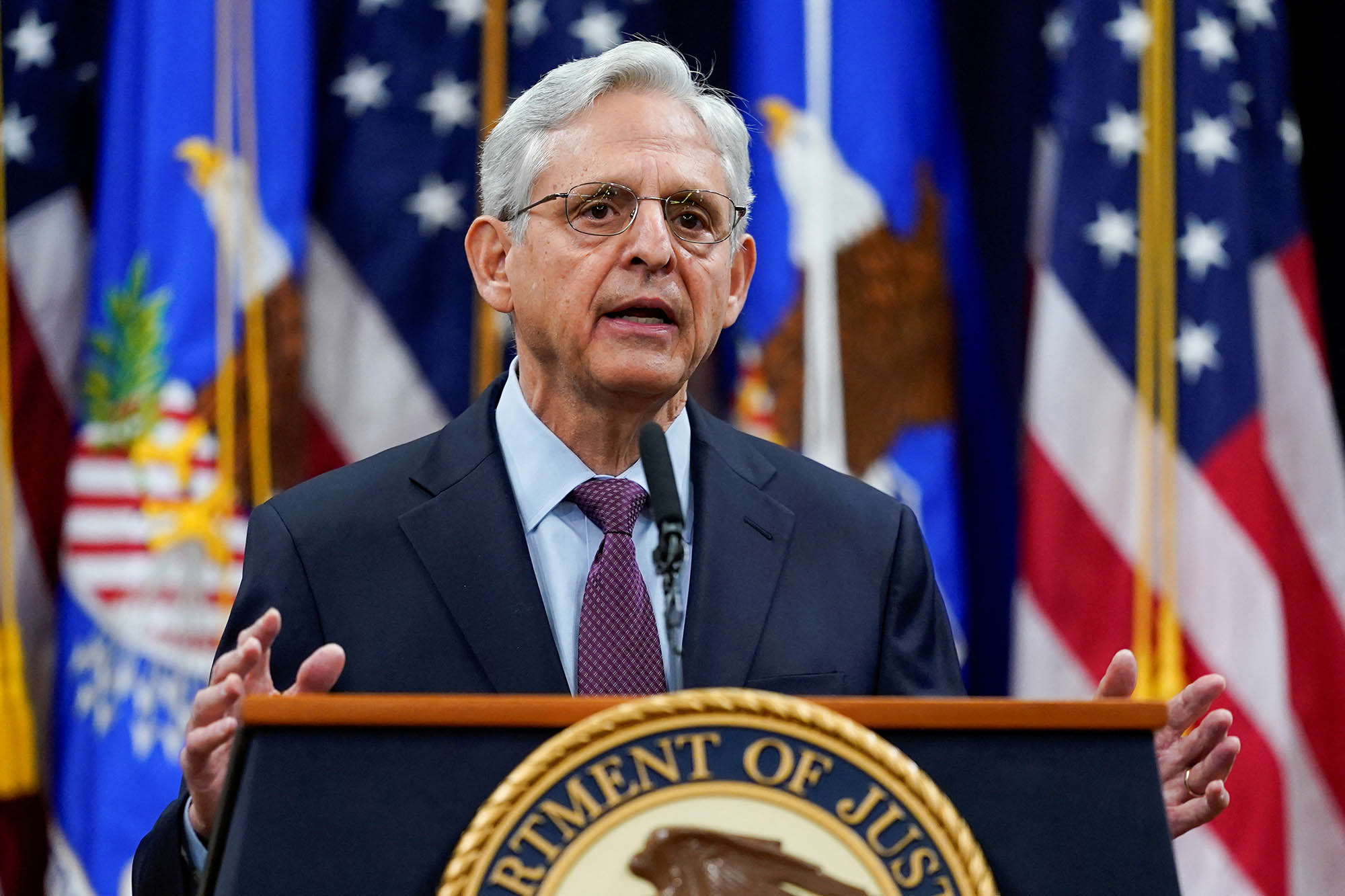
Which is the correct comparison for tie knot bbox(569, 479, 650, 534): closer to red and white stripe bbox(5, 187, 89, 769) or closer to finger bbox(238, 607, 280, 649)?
finger bbox(238, 607, 280, 649)

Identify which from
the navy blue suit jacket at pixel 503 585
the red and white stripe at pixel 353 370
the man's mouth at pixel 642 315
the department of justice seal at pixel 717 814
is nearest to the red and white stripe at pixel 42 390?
the red and white stripe at pixel 353 370

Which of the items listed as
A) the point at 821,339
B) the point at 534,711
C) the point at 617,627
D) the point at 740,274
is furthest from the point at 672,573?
the point at 821,339

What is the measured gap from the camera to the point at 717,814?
1.27 meters

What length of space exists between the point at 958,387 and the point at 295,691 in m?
2.84

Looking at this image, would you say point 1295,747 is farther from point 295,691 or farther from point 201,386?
point 295,691

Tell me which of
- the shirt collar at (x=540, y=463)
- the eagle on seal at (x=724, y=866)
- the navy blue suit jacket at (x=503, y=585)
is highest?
the shirt collar at (x=540, y=463)

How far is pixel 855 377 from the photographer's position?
3.87 m

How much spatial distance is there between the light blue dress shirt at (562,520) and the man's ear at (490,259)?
5.9 inches

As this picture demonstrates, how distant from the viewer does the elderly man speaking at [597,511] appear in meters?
1.90

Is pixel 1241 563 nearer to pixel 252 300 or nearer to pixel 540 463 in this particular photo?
pixel 540 463

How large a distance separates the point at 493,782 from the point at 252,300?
105 inches

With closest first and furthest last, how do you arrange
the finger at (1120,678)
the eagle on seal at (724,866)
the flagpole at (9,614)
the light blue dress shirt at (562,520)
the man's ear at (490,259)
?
the eagle on seal at (724,866), the finger at (1120,678), the light blue dress shirt at (562,520), the man's ear at (490,259), the flagpole at (9,614)

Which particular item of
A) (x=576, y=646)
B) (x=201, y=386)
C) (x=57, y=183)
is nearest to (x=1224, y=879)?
(x=576, y=646)

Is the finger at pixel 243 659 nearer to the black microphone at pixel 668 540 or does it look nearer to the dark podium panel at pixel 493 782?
the dark podium panel at pixel 493 782
